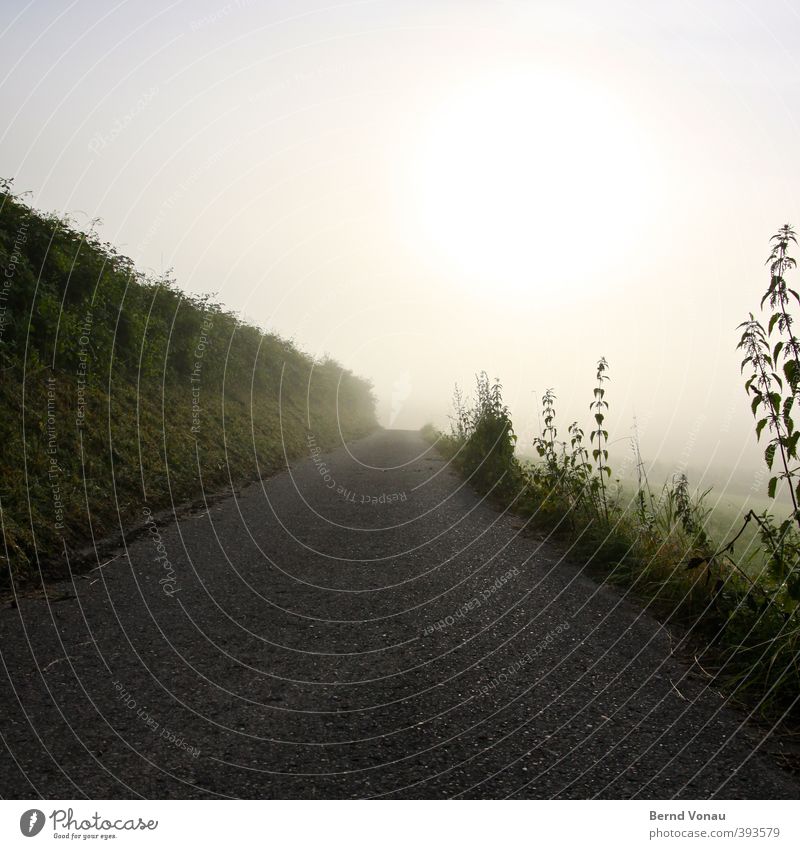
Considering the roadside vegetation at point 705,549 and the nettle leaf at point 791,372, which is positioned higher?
the nettle leaf at point 791,372

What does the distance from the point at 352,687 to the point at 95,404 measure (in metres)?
7.19

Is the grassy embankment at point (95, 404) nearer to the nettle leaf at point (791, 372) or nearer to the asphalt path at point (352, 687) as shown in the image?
the asphalt path at point (352, 687)

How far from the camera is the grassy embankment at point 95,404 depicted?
6324mm

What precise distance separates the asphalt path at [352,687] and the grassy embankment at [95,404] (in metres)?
1.00

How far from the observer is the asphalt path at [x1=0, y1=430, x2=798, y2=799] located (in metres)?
2.64

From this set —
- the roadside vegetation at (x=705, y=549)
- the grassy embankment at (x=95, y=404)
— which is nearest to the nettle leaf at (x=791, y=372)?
the roadside vegetation at (x=705, y=549)

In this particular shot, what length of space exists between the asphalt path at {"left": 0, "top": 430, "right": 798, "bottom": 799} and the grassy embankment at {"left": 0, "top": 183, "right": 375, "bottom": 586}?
100cm

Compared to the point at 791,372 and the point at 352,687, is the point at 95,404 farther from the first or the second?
the point at 791,372

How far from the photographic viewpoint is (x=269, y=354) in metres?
20.4

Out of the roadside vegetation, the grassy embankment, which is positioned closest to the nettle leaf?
the roadside vegetation

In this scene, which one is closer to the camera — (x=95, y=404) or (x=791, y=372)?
(x=791, y=372)

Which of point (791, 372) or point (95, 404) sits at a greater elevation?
point (791, 372)

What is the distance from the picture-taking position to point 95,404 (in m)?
8.71

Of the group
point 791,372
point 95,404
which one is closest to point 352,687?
point 791,372
